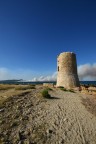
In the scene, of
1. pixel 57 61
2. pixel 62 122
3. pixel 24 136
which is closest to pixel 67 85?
pixel 57 61

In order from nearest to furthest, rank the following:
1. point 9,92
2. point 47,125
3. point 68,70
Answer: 1. point 47,125
2. point 9,92
3. point 68,70

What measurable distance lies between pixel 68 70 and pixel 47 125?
26.0 m

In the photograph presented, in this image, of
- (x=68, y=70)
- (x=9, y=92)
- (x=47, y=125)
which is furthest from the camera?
(x=68, y=70)

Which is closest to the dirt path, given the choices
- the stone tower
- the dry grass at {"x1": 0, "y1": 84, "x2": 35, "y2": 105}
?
the dry grass at {"x1": 0, "y1": 84, "x2": 35, "y2": 105}

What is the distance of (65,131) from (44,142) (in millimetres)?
2297

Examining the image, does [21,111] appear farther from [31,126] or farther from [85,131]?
[85,131]

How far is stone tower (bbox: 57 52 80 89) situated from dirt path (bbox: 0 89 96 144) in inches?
815

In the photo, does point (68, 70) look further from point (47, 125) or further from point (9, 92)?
point (47, 125)

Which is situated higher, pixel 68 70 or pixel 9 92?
pixel 68 70

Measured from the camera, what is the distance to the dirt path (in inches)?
384

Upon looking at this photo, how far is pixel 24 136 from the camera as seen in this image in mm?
9758

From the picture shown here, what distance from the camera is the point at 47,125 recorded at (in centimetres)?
1174

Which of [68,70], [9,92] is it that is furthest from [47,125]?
[68,70]

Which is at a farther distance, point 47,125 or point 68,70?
point 68,70
